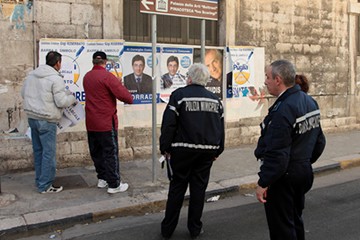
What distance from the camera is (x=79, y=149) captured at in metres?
7.19

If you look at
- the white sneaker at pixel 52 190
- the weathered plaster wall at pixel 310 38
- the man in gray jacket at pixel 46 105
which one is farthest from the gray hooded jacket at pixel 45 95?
the weathered plaster wall at pixel 310 38

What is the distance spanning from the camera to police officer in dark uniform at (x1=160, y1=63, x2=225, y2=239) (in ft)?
13.5

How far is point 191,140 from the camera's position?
413 centimetres

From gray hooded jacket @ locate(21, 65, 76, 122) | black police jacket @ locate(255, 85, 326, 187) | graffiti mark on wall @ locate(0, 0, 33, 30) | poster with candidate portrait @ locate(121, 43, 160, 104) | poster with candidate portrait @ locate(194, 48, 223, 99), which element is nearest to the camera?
black police jacket @ locate(255, 85, 326, 187)

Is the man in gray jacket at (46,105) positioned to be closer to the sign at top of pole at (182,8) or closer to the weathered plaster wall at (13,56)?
the weathered plaster wall at (13,56)

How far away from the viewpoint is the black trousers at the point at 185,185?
13.9ft

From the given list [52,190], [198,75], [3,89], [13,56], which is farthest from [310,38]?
[52,190]

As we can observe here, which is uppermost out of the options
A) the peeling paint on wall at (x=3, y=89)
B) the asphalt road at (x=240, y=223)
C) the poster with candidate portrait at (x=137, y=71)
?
the poster with candidate portrait at (x=137, y=71)

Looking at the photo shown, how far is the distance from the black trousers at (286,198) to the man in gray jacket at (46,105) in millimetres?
3371

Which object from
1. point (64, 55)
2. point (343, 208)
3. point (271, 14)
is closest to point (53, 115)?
point (64, 55)

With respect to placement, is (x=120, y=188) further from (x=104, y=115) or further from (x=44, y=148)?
(x=44, y=148)

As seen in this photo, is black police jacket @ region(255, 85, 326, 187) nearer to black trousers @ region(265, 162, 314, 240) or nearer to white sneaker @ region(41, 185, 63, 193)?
black trousers @ region(265, 162, 314, 240)

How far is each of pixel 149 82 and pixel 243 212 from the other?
3.46 metres

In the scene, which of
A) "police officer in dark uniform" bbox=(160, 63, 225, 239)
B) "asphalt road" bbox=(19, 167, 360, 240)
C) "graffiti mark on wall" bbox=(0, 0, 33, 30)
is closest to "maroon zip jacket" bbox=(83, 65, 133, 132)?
"asphalt road" bbox=(19, 167, 360, 240)
